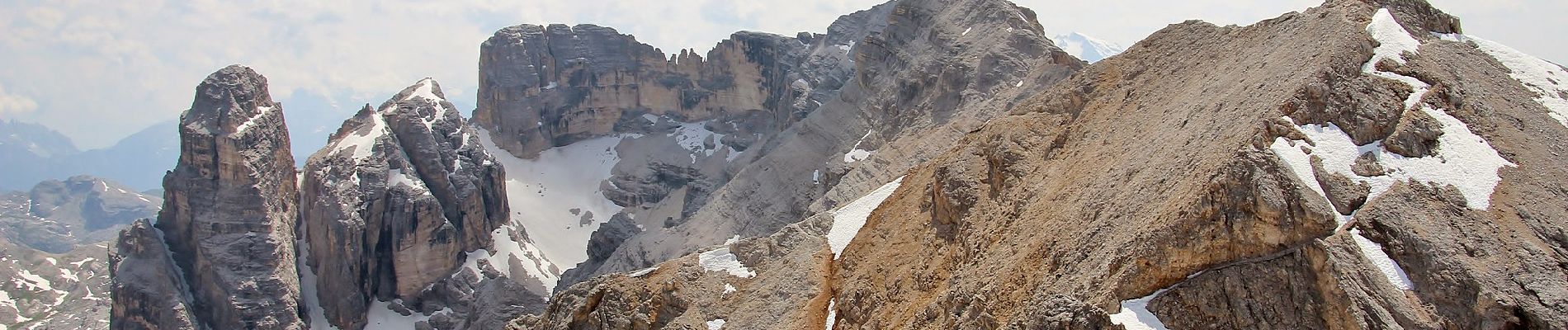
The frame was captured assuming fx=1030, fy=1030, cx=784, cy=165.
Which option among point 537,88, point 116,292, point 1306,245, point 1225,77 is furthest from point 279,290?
point 1306,245

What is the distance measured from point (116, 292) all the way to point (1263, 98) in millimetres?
101553

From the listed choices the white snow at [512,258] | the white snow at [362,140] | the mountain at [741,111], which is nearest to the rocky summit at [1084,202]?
the mountain at [741,111]

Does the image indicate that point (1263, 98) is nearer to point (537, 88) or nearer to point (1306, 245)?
point (1306, 245)

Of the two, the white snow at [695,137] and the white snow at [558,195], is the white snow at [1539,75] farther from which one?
the white snow at [695,137]

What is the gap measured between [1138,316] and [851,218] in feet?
75.6

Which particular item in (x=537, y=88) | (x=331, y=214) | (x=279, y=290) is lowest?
(x=279, y=290)

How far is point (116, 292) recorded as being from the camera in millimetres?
95312

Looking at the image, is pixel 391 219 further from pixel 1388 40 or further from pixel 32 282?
pixel 1388 40

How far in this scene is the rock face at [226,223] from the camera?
3893 inches

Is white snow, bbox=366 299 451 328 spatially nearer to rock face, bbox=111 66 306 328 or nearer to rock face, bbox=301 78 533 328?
rock face, bbox=301 78 533 328

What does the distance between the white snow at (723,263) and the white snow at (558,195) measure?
80.6 m

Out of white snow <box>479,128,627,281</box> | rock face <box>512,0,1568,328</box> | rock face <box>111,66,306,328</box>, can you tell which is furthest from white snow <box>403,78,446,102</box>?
rock face <box>512,0,1568,328</box>

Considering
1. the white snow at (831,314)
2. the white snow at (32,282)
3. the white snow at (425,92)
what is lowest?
the white snow at (831,314)

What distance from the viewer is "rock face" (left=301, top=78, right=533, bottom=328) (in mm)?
106562
